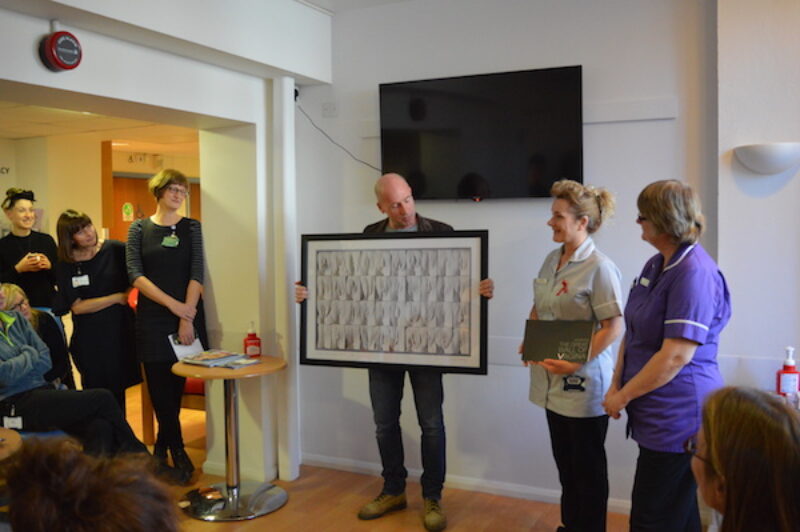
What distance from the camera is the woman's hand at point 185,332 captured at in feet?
13.0

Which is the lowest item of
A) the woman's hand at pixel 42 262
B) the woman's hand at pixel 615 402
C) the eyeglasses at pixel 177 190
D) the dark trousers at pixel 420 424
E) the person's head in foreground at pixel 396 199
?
the dark trousers at pixel 420 424

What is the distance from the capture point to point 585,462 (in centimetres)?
279

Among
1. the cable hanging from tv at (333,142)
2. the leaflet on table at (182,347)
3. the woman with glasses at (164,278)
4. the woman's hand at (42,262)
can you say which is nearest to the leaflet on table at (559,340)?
the cable hanging from tv at (333,142)

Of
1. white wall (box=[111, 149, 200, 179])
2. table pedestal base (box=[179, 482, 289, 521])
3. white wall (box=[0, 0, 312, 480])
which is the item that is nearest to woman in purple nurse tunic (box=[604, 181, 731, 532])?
table pedestal base (box=[179, 482, 289, 521])

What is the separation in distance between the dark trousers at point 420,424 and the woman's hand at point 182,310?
1.19 m

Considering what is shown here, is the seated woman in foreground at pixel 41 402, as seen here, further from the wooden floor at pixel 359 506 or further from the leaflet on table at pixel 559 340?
the leaflet on table at pixel 559 340

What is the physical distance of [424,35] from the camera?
392 cm

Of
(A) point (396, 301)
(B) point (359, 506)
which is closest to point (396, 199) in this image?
(A) point (396, 301)

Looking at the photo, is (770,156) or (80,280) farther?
(80,280)

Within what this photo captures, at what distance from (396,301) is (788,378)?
5.65ft

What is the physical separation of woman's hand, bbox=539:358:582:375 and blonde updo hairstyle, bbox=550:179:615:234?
54 centimetres

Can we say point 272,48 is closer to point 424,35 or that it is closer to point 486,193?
point 424,35

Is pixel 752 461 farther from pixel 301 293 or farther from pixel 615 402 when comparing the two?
pixel 301 293

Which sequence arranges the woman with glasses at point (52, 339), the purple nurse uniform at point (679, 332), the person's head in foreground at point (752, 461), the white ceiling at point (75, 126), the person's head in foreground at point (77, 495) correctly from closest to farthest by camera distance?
the person's head in foreground at point (77, 495) < the person's head in foreground at point (752, 461) < the purple nurse uniform at point (679, 332) < the woman with glasses at point (52, 339) < the white ceiling at point (75, 126)
